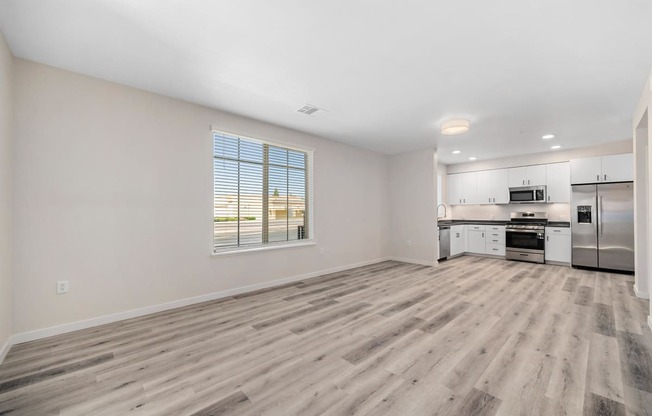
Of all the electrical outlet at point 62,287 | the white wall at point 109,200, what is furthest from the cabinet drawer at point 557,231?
the electrical outlet at point 62,287

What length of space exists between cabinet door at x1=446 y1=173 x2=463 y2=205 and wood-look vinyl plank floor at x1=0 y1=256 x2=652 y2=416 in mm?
4232

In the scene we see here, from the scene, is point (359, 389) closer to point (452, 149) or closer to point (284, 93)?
point (284, 93)

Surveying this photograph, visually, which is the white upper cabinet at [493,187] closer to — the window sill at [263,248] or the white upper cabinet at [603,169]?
the white upper cabinet at [603,169]

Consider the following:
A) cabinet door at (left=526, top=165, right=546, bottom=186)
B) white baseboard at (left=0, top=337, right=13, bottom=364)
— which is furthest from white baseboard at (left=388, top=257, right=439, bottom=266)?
white baseboard at (left=0, top=337, right=13, bottom=364)

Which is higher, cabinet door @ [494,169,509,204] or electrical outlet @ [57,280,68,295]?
cabinet door @ [494,169,509,204]

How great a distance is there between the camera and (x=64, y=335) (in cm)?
264

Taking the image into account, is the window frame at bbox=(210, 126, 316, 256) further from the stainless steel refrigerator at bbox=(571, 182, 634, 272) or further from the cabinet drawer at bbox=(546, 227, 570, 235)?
the stainless steel refrigerator at bbox=(571, 182, 634, 272)

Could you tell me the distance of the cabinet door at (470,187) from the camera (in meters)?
7.38

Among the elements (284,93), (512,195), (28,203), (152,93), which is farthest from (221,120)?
(512,195)

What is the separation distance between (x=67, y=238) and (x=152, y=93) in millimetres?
1809

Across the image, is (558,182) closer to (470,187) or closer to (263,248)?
(470,187)

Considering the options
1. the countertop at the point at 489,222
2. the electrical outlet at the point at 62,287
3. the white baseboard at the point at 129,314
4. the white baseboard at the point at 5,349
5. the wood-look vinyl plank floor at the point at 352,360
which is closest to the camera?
the wood-look vinyl plank floor at the point at 352,360

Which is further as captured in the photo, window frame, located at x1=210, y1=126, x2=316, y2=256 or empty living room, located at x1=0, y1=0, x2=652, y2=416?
window frame, located at x1=210, y1=126, x2=316, y2=256

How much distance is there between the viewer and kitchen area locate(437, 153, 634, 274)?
5109mm
